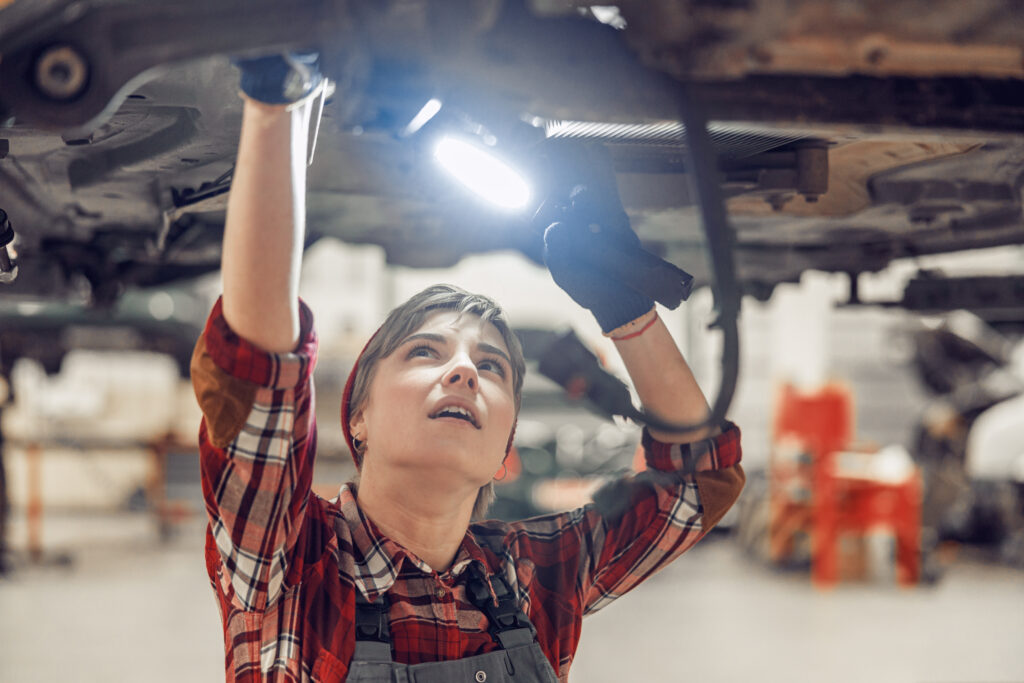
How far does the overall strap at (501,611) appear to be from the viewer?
51.7 inches

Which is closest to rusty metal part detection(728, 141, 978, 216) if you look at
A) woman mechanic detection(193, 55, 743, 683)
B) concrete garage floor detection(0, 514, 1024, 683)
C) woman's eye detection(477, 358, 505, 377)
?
woman mechanic detection(193, 55, 743, 683)

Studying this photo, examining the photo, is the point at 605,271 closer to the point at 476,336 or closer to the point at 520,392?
the point at 476,336

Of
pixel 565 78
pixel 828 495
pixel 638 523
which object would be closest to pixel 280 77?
pixel 565 78

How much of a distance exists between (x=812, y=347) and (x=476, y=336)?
9.52 meters

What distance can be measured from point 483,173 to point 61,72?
1.60ft

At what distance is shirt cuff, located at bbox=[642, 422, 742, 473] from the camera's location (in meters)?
1.45

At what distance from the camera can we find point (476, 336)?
4.62ft

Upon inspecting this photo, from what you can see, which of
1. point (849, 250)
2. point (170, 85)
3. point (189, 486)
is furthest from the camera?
point (189, 486)

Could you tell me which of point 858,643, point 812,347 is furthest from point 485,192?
point 812,347

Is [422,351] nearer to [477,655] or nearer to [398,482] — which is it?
[398,482]

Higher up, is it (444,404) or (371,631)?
(444,404)

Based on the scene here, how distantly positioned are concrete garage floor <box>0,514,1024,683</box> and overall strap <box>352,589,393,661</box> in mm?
3254

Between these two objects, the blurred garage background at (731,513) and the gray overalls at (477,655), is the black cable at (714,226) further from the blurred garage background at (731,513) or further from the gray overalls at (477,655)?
the blurred garage background at (731,513)

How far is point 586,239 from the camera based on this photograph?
3.75ft
